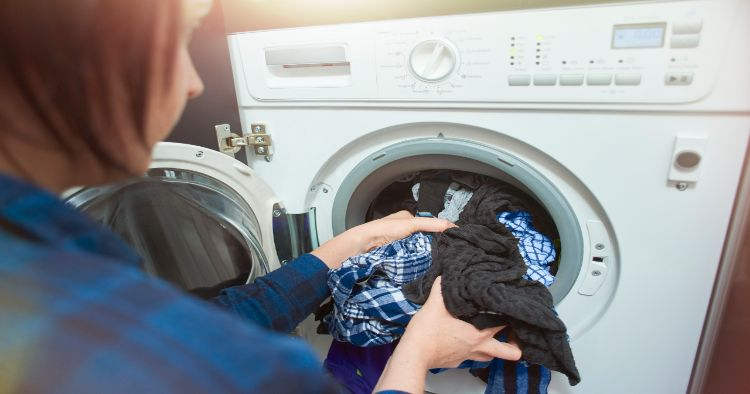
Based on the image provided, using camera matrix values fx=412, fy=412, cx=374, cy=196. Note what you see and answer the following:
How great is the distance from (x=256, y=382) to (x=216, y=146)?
25.9 inches

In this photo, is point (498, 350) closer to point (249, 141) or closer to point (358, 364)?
point (358, 364)

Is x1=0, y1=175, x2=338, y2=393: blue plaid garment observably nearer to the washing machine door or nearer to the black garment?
the black garment

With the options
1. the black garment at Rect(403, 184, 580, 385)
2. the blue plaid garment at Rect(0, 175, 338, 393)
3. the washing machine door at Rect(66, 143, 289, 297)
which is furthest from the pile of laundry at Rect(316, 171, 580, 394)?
the blue plaid garment at Rect(0, 175, 338, 393)

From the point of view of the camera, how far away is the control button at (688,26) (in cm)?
53

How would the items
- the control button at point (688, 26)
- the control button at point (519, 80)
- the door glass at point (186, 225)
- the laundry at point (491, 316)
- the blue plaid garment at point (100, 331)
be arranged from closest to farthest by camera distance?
the blue plaid garment at point (100, 331)
the control button at point (688, 26)
the control button at point (519, 80)
the laundry at point (491, 316)
the door glass at point (186, 225)

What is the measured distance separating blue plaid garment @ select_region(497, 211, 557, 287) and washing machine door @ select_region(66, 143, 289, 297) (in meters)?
0.48

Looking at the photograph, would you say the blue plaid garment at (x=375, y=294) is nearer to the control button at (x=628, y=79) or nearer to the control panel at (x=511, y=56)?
the control panel at (x=511, y=56)

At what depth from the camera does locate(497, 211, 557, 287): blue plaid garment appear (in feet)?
2.56

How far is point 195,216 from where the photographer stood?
0.94 metres

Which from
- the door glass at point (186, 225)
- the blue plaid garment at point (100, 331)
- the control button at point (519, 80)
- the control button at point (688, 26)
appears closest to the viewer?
the blue plaid garment at point (100, 331)

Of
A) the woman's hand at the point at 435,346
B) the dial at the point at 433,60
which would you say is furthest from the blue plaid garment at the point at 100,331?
the dial at the point at 433,60

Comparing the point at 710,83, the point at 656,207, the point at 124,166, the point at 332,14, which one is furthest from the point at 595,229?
the point at 124,166

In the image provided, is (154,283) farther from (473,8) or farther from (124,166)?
(473,8)

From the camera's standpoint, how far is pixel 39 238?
26 cm
